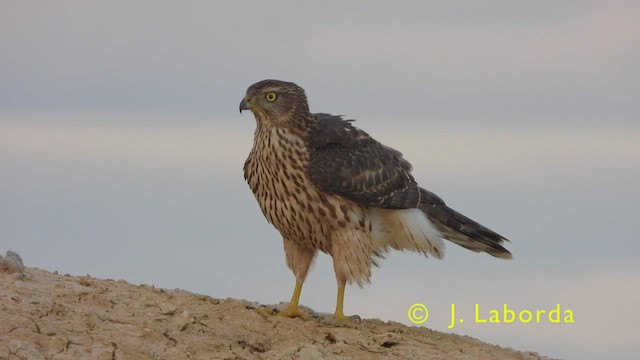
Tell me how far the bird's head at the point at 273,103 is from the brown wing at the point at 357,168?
0.31 metres

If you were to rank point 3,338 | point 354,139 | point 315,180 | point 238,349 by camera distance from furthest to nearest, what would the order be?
1. point 354,139
2. point 315,180
3. point 238,349
4. point 3,338

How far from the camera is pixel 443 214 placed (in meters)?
13.6

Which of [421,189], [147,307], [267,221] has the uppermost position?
[421,189]

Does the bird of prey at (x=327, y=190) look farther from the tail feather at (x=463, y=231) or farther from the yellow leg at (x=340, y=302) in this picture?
the tail feather at (x=463, y=231)

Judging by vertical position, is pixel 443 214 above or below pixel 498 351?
above

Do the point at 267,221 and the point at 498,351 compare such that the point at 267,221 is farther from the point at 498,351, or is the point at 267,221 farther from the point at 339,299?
the point at 498,351

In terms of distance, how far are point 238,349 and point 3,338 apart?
6.93 feet

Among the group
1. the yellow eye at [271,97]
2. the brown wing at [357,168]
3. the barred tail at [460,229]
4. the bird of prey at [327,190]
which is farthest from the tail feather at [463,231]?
the yellow eye at [271,97]

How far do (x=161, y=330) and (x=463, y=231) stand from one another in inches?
160

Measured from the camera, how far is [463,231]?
1363 centimetres

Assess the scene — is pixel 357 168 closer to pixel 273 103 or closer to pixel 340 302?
pixel 273 103

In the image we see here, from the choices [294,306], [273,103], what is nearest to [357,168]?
[273,103]

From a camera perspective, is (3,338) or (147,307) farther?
(147,307)

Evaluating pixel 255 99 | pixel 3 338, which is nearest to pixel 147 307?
pixel 3 338
